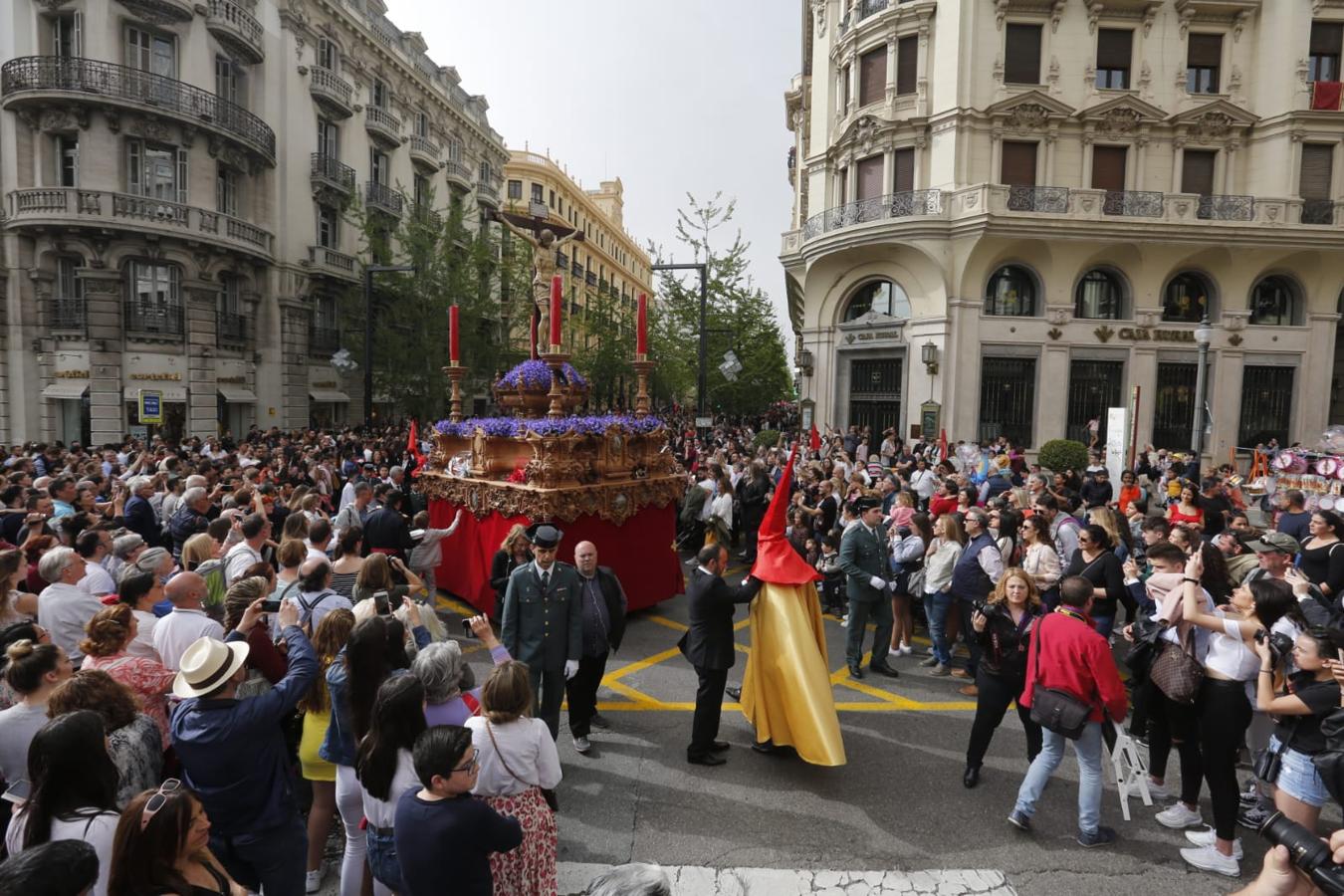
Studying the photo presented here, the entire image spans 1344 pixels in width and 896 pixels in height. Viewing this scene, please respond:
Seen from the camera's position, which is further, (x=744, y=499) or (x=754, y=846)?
(x=744, y=499)

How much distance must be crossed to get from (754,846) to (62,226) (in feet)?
85.8

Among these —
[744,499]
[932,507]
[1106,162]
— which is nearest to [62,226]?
[744,499]

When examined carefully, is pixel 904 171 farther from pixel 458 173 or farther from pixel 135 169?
pixel 458 173

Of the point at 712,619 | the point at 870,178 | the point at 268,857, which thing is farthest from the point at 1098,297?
the point at 268,857

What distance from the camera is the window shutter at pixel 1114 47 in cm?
2131

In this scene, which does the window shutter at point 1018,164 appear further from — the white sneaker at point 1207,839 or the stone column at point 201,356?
the stone column at point 201,356

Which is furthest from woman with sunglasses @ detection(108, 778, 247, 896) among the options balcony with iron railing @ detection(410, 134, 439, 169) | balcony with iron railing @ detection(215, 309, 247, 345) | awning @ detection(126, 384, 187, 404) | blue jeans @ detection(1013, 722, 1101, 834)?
balcony with iron railing @ detection(410, 134, 439, 169)

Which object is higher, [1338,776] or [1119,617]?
[1338,776]

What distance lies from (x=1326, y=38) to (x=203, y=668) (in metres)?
31.1

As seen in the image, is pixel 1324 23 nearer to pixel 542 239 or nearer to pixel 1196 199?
pixel 1196 199

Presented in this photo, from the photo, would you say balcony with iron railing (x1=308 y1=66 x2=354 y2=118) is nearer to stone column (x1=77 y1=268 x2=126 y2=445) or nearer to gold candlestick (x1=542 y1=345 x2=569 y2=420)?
stone column (x1=77 y1=268 x2=126 y2=445)

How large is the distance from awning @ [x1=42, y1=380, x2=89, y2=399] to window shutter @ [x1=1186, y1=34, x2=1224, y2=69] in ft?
115

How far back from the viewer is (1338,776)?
3182 millimetres

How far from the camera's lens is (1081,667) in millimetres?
4309
